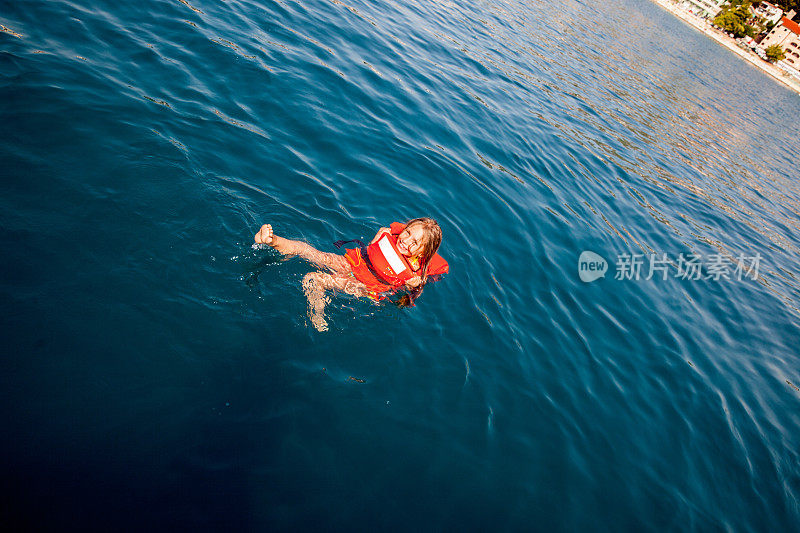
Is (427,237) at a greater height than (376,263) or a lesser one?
greater

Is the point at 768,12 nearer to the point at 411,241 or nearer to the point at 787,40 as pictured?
the point at 787,40

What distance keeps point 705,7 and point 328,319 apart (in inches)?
6094

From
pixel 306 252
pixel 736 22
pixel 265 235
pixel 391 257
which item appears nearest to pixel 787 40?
pixel 736 22

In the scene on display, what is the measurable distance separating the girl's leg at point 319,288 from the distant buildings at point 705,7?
14369 cm

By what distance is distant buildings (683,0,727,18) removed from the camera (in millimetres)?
107562

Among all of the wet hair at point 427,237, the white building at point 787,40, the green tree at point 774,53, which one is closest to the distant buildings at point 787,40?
the white building at point 787,40

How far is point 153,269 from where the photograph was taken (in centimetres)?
468

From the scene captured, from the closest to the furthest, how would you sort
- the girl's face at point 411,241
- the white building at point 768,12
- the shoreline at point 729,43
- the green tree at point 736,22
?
the girl's face at point 411,241 → the shoreline at point 729,43 → the green tree at point 736,22 → the white building at point 768,12

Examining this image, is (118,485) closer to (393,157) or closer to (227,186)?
(227,186)

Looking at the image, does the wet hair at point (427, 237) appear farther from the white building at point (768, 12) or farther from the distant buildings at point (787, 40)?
the white building at point (768, 12)

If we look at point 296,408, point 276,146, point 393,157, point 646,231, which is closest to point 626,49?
point 646,231

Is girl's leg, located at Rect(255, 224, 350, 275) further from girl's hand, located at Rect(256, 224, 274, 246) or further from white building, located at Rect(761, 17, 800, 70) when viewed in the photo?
white building, located at Rect(761, 17, 800, 70)

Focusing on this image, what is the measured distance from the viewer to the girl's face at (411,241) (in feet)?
15.8

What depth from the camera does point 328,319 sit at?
17.6ft
